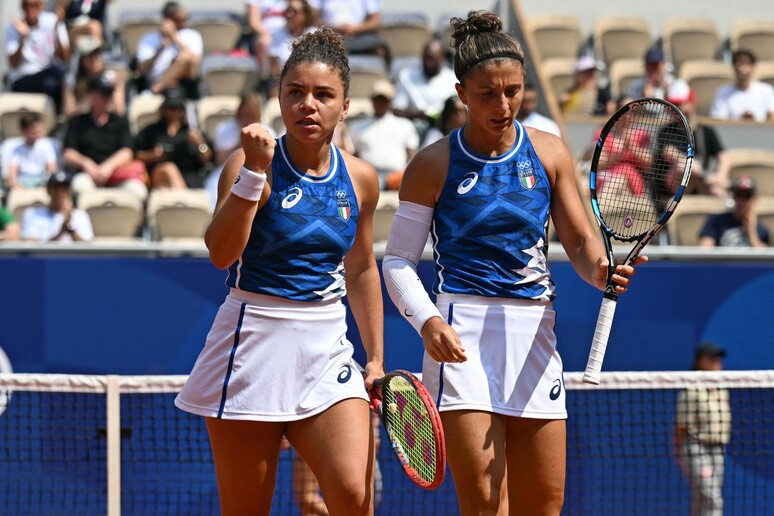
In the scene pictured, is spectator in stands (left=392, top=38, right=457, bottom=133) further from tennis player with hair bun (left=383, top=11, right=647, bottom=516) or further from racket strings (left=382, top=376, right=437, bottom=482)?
racket strings (left=382, top=376, right=437, bottom=482)

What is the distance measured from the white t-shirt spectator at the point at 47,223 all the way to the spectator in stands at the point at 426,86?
10.5ft

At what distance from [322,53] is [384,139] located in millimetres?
6086

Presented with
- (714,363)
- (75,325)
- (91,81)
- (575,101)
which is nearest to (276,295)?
(75,325)

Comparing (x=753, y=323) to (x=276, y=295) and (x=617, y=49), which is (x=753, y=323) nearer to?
(x=276, y=295)

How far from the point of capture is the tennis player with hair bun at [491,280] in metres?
3.96

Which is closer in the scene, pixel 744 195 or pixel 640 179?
pixel 640 179

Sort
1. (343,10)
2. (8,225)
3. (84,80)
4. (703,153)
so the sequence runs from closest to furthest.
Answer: (8,225), (84,80), (703,153), (343,10)

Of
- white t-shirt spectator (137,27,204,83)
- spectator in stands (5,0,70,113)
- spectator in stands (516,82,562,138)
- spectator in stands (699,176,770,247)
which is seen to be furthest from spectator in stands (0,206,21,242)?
spectator in stands (699,176,770,247)

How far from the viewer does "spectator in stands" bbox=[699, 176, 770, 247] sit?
8695mm

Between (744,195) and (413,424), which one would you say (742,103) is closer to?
(744,195)

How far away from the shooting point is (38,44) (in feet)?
37.6

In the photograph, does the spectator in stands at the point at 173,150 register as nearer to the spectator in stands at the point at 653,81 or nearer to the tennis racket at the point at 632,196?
the spectator in stands at the point at 653,81

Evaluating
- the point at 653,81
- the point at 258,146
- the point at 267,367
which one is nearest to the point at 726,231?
the point at 653,81

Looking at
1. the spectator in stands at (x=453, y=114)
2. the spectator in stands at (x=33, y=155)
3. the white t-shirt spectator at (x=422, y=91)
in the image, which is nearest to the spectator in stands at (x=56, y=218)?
the spectator in stands at (x=33, y=155)
